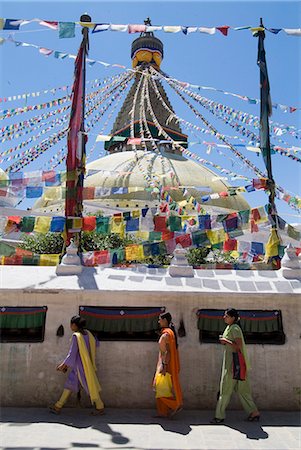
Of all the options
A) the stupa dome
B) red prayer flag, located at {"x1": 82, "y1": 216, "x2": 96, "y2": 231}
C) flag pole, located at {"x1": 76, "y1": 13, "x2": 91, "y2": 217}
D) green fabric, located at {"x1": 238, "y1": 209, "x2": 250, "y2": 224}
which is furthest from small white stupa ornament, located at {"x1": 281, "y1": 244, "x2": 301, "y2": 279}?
the stupa dome

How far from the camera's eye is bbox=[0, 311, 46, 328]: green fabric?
4914mm

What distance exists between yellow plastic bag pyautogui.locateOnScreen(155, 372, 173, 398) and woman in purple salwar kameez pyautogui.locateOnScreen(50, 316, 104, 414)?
73cm

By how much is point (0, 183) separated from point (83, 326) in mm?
4632

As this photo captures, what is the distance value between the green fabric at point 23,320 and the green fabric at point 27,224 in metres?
3.24

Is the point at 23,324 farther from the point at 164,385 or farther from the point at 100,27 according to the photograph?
the point at 100,27

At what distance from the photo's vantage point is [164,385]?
4.21 m

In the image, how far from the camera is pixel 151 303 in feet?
16.4

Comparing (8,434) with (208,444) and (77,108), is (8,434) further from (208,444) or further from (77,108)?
(77,108)

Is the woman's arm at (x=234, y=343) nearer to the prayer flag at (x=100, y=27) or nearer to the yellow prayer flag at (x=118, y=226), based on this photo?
the yellow prayer flag at (x=118, y=226)

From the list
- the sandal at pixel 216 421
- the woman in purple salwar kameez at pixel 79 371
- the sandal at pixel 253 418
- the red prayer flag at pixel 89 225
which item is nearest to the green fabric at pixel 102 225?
the red prayer flag at pixel 89 225

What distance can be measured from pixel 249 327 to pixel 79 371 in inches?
89.2

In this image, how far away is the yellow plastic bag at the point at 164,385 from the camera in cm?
420

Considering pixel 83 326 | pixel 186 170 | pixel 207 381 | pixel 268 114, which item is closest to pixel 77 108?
pixel 268 114

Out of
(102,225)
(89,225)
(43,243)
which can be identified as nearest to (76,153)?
(89,225)
